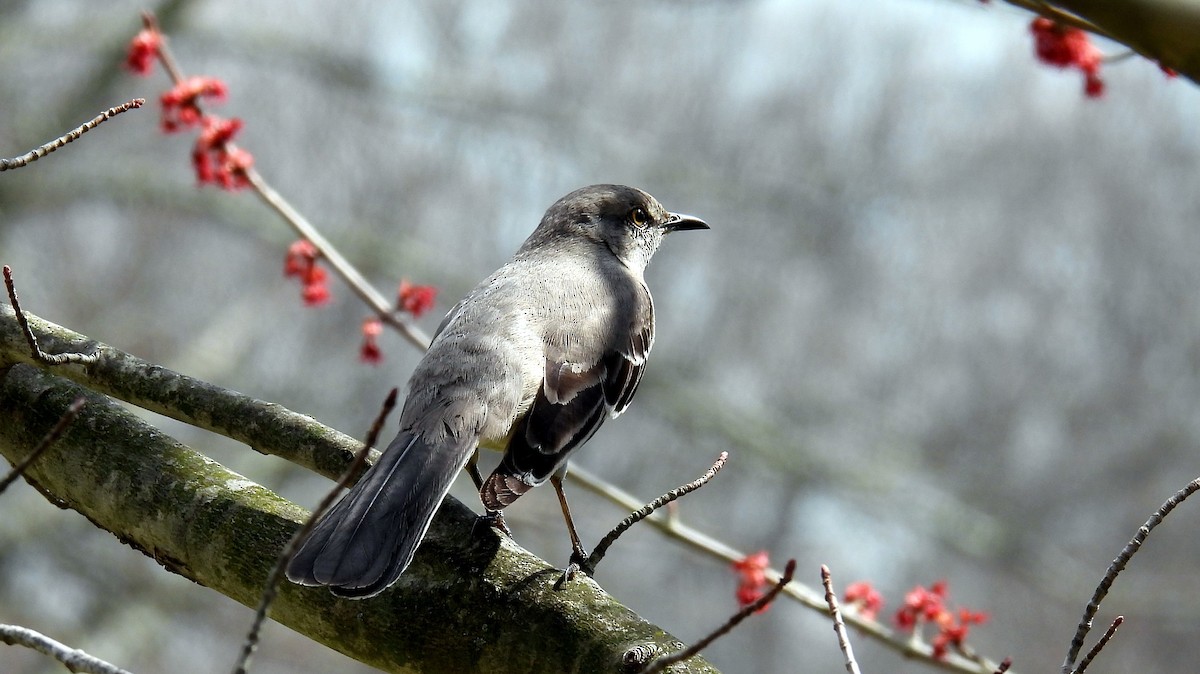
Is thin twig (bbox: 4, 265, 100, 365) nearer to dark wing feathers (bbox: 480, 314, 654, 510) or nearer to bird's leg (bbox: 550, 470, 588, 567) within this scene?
dark wing feathers (bbox: 480, 314, 654, 510)

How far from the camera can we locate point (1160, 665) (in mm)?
10219

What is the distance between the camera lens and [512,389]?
3.33 m

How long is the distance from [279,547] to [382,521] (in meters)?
0.23

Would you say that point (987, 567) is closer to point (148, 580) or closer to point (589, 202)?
point (589, 202)

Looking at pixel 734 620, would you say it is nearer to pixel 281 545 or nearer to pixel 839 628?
pixel 839 628

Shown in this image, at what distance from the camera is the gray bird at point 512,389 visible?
7.78ft

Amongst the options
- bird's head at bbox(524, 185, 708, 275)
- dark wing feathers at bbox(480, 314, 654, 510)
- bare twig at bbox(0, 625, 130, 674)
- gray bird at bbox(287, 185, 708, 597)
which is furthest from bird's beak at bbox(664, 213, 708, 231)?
bare twig at bbox(0, 625, 130, 674)

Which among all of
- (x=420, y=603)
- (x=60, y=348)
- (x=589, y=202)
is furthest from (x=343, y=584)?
(x=589, y=202)

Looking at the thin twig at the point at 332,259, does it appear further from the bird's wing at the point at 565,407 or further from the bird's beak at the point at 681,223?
the bird's beak at the point at 681,223

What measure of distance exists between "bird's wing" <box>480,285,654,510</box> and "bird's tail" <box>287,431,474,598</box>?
0.50ft

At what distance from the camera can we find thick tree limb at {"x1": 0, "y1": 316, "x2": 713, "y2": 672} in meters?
2.06

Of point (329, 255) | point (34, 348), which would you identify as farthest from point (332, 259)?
point (34, 348)

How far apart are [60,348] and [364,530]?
93 cm

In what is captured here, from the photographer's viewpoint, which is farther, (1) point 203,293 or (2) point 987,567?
(1) point 203,293
